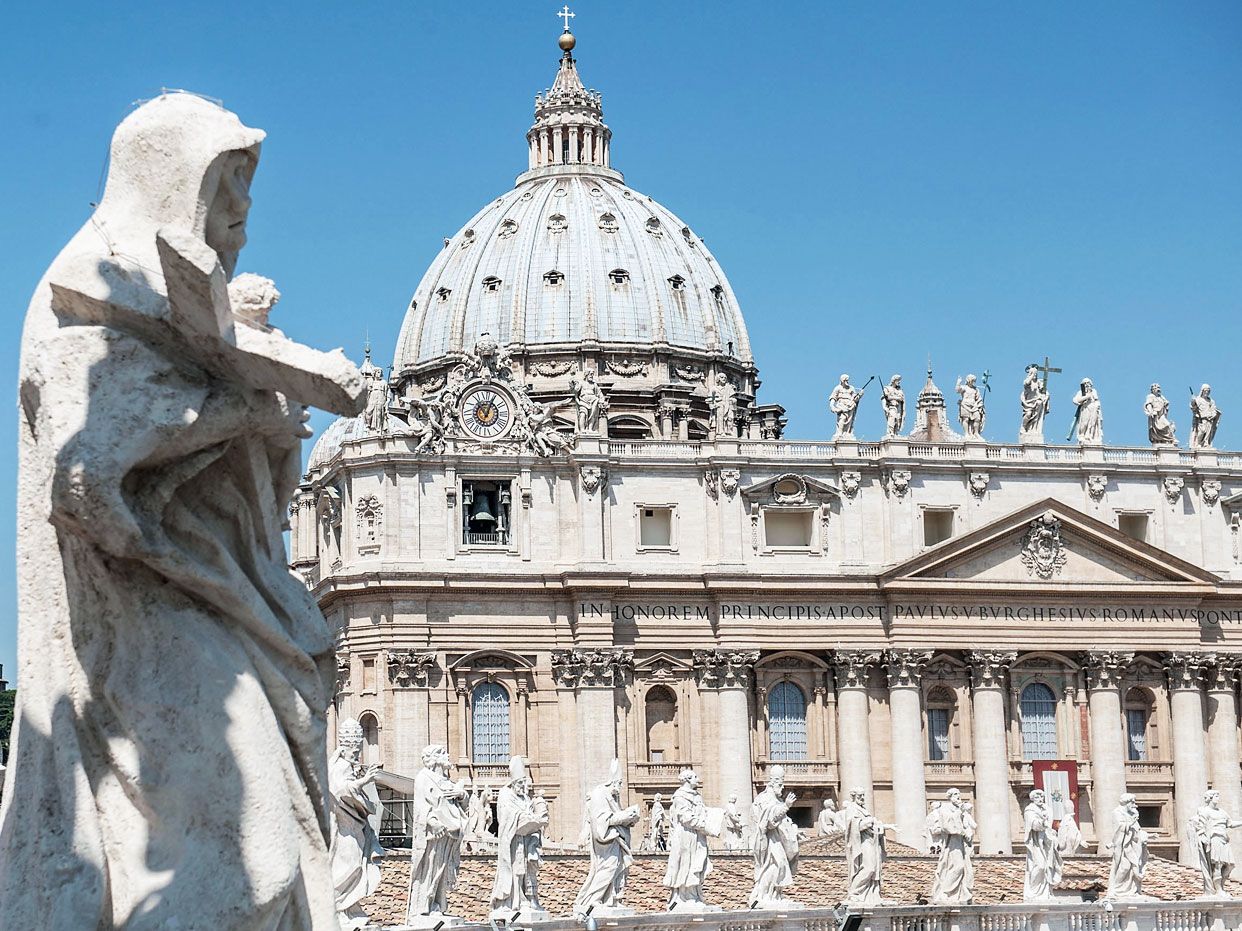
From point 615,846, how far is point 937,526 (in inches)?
1563

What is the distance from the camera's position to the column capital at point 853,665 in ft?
196

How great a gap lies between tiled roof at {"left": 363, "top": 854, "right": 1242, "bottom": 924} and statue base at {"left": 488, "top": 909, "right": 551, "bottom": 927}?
4.21 metres

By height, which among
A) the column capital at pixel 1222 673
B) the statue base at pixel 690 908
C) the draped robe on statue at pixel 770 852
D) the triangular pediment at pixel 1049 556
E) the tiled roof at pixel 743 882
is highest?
the triangular pediment at pixel 1049 556

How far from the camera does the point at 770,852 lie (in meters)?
26.1

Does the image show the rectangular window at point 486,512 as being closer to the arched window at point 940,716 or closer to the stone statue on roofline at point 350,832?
the arched window at point 940,716

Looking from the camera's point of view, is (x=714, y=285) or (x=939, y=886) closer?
(x=939, y=886)

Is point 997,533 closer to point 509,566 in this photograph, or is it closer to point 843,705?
point 843,705

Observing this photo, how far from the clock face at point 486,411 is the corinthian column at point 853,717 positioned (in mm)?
11447

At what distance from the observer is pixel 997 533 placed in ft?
199

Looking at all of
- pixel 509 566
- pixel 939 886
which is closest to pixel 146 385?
pixel 939 886

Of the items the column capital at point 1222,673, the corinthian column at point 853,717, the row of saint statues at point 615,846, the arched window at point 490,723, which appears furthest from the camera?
the column capital at point 1222,673

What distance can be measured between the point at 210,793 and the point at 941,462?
5702 cm

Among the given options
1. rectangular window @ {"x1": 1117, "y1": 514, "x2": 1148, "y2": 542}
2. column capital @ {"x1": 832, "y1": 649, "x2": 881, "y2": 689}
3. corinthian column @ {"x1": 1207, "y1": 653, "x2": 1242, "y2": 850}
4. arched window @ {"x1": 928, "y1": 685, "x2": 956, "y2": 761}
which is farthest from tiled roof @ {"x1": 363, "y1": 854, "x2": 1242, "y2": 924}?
rectangular window @ {"x1": 1117, "y1": 514, "x2": 1148, "y2": 542}

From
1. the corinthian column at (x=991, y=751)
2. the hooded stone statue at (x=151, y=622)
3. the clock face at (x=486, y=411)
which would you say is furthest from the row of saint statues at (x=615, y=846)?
the clock face at (x=486, y=411)
